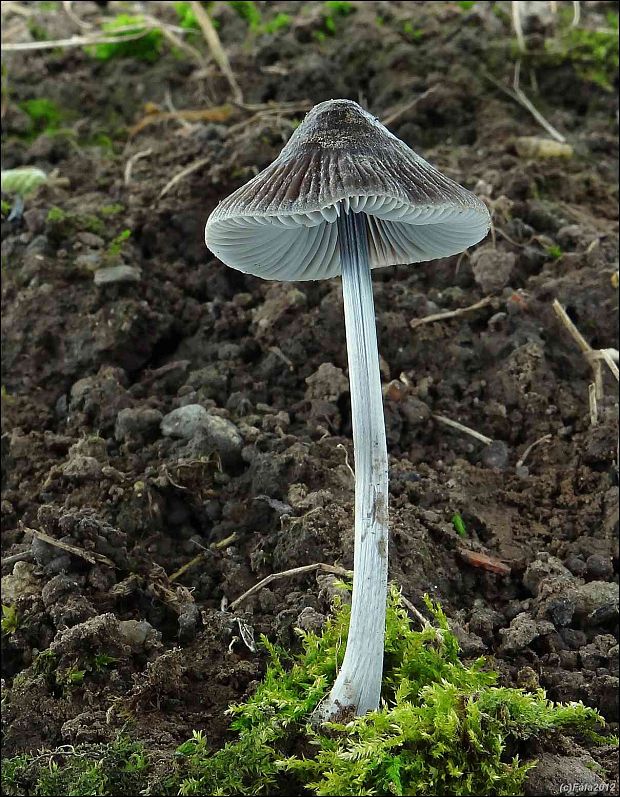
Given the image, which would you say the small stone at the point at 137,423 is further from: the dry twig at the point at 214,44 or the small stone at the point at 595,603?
the dry twig at the point at 214,44

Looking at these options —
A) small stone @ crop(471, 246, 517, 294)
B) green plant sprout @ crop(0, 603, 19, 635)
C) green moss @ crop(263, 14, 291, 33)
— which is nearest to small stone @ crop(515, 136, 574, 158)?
small stone @ crop(471, 246, 517, 294)

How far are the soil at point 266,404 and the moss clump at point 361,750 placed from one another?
13 centimetres

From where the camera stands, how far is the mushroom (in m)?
2.32

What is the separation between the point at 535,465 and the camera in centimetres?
372

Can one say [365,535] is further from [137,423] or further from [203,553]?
[137,423]

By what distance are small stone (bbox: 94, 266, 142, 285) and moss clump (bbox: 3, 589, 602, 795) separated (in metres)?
2.38

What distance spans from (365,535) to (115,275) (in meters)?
2.34

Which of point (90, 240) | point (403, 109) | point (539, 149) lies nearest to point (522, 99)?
point (539, 149)

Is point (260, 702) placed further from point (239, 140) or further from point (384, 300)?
point (239, 140)

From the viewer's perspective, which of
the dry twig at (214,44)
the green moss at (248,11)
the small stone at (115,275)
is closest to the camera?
the small stone at (115,275)

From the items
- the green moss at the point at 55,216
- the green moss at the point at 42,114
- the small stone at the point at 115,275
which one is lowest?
the small stone at the point at 115,275

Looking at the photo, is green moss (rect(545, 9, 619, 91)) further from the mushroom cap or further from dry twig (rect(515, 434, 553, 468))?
the mushroom cap

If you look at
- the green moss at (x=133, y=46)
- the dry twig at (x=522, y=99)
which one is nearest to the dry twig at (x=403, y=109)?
the dry twig at (x=522, y=99)

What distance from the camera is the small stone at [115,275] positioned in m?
4.26
